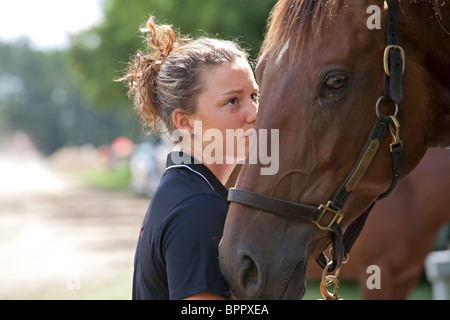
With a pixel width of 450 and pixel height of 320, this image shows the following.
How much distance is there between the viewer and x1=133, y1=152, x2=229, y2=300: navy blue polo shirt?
166 cm

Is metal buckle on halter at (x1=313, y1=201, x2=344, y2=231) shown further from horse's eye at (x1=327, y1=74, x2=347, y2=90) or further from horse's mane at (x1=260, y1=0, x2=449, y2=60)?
horse's mane at (x1=260, y1=0, x2=449, y2=60)

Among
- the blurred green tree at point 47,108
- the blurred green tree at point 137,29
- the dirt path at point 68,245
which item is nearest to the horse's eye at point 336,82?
the blurred green tree at point 137,29

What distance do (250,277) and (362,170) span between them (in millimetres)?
545

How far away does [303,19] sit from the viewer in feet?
6.26

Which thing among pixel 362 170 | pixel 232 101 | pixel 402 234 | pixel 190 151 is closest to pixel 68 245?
pixel 402 234

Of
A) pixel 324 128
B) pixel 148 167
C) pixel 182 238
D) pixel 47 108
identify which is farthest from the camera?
pixel 47 108

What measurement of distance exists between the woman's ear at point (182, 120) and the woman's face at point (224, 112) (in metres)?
0.02

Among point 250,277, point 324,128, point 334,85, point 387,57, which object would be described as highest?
point 387,57

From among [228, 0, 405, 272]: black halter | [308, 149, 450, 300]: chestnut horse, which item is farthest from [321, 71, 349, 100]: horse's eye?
[308, 149, 450, 300]: chestnut horse

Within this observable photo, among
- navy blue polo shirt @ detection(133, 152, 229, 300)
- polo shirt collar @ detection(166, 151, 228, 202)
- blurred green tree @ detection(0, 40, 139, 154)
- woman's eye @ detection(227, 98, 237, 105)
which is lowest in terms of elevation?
navy blue polo shirt @ detection(133, 152, 229, 300)

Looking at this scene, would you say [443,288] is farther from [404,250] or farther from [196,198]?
[196,198]

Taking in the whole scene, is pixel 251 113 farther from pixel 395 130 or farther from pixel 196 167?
pixel 395 130
